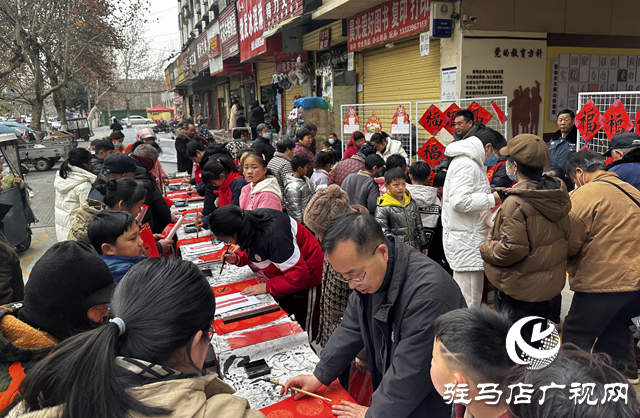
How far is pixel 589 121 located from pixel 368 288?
14.7 ft

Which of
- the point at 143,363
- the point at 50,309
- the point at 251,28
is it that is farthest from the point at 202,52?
the point at 143,363

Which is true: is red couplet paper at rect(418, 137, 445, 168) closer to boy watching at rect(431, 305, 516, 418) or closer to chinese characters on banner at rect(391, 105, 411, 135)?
chinese characters on banner at rect(391, 105, 411, 135)

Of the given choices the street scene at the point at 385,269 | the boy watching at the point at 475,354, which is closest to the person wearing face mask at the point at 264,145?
the street scene at the point at 385,269

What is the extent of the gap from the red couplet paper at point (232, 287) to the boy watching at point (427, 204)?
79.5 inches

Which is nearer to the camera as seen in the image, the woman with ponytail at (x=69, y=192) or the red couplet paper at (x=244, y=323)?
the red couplet paper at (x=244, y=323)

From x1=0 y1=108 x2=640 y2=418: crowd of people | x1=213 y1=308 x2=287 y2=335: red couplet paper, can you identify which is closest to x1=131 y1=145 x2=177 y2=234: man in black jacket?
x1=0 y1=108 x2=640 y2=418: crowd of people

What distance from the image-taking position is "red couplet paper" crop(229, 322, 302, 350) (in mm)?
2416

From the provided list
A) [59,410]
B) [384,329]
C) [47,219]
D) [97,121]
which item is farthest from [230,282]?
[97,121]

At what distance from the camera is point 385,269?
181 centimetres

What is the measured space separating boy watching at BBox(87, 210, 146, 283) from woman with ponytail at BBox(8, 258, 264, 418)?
146 cm

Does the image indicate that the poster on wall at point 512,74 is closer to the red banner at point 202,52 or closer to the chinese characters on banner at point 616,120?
the chinese characters on banner at point 616,120

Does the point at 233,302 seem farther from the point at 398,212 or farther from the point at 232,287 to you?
the point at 398,212

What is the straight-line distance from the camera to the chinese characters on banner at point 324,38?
1168 centimetres

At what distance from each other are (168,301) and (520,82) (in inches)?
301
